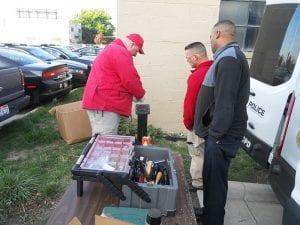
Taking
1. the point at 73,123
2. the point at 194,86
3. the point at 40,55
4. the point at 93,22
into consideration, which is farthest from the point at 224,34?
the point at 93,22

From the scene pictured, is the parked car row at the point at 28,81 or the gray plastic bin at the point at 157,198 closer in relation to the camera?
the gray plastic bin at the point at 157,198

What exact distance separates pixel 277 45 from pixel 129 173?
2390mm

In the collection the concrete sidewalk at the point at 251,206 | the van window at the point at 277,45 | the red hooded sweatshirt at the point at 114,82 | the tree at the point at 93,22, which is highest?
the van window at the point at 277,45

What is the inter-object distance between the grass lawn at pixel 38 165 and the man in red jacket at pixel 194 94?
0.56 m

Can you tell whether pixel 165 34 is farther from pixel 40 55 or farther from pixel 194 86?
pixel 40 55

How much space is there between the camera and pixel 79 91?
1045 centimetres

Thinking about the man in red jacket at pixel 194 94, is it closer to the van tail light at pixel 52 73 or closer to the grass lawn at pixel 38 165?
the grass lawn at pixel 38 165

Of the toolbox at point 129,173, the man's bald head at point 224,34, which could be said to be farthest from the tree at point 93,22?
the toolbox at point 129,173

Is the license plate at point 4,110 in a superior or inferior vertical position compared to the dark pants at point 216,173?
inferior

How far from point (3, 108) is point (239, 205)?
12.2 feet

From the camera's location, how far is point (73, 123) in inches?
200

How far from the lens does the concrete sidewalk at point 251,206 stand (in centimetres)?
350

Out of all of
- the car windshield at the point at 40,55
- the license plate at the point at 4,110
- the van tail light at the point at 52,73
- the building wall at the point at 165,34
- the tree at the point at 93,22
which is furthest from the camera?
the tree at the point at 93,22

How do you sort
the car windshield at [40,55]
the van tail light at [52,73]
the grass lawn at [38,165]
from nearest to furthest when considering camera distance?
the grass lawn at [38,165] → the van tail light at [52,73] → the car windshield at [40,55]
